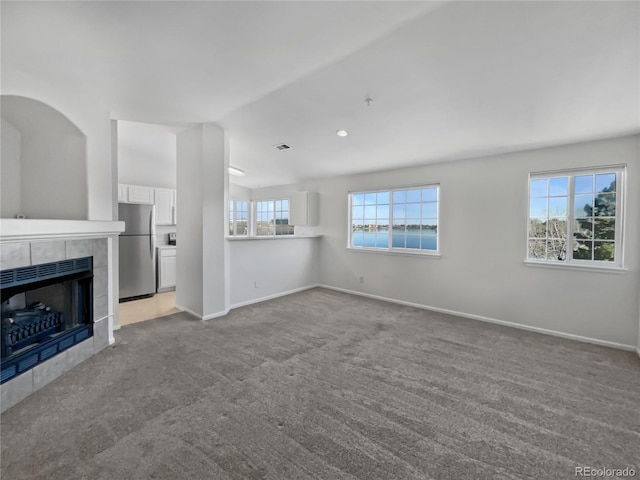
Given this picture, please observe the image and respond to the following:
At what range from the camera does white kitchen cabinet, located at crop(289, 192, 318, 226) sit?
6.00m

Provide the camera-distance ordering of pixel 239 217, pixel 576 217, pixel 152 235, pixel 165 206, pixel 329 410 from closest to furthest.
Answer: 1. pixel 329 410
2. pixel 576 217
3. pixel 152 235
4. pixel 165 206
5. pixel 239 217

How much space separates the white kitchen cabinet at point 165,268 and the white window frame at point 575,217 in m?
6.15

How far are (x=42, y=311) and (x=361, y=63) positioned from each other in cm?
383

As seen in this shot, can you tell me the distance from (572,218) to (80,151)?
572 cm

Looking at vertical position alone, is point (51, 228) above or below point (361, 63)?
below

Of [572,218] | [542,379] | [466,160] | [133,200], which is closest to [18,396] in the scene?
[133,200]

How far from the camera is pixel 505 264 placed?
12.8 ft

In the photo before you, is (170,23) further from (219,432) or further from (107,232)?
(219,432)

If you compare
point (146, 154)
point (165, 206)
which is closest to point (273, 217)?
point (165, 206)

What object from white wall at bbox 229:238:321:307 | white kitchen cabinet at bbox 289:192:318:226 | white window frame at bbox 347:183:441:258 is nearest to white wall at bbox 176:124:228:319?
white wall at bbox 229:238:321:307

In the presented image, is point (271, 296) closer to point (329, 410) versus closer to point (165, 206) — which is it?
point (165, 206)

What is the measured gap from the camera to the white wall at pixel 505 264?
317cm

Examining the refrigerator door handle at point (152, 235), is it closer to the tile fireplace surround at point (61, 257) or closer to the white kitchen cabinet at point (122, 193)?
the white kitchen cabinet at point (122, 193)

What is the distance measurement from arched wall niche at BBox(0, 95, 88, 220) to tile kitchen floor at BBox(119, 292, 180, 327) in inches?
68.8
